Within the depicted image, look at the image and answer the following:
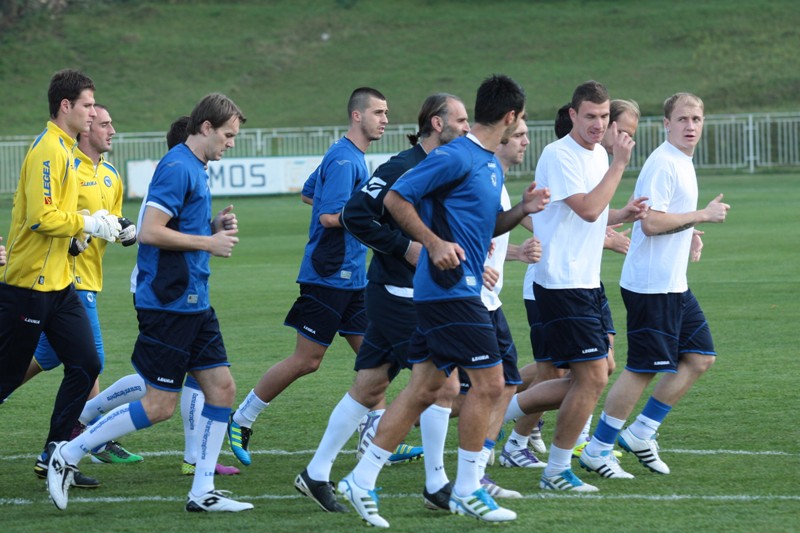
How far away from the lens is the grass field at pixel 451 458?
604cm

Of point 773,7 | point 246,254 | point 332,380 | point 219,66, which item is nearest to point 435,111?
point 332,380

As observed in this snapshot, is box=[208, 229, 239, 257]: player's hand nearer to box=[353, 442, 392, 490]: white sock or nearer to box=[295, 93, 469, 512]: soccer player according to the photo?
box=[295, 93, 469, 512]: soccer player

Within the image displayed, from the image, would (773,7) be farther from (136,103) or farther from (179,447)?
(179,447)

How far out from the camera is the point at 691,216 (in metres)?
7.09

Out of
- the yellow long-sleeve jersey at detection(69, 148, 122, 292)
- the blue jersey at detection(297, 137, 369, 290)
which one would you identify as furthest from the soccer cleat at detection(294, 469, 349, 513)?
the yellow long-sleeve jersey at detection(69, 148, 122, 292)

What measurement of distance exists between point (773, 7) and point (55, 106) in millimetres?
57378

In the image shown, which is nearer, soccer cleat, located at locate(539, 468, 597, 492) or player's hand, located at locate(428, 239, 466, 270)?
player's hand, located at locate(428, 239, 466, 270)

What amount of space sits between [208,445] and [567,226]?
226 cm

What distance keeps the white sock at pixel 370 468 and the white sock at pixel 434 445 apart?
0.27m

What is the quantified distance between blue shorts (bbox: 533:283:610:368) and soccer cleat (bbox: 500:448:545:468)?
0.81 m

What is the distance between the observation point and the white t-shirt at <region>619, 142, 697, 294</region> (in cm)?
720

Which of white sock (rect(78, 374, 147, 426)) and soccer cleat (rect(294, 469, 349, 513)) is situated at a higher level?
white sock (rect(78, 374, 147, 426))

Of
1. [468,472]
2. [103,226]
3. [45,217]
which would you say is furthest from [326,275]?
[468,472]

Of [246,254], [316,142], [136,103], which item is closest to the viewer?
[246,254]
